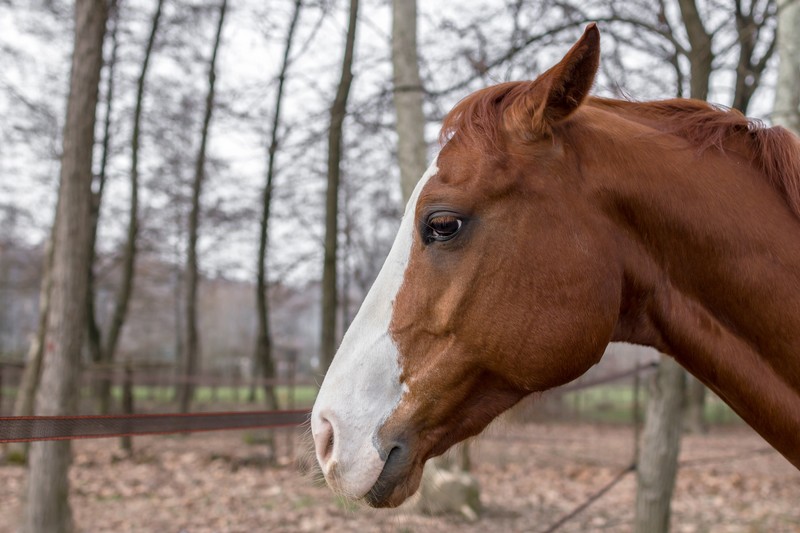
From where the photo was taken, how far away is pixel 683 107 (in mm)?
1887

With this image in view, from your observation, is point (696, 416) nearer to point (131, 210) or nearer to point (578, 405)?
point (578, 405)

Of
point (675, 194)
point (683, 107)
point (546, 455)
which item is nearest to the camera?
point (675, 194)

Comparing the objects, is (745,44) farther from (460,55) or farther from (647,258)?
(647,258)

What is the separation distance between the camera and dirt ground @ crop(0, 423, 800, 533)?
569cm

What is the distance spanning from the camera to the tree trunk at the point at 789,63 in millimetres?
4188

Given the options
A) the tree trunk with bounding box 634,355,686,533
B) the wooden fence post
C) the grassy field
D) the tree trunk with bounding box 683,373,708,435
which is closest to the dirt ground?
the wooden fence post

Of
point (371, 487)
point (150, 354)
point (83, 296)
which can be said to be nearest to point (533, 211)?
point (371, 487)

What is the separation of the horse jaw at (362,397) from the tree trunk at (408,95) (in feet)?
10.6

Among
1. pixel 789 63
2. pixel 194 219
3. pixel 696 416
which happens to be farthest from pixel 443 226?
pixel 696 416

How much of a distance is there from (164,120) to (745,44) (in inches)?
470

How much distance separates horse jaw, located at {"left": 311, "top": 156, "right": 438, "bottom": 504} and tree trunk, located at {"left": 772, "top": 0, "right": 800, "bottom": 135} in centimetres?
373

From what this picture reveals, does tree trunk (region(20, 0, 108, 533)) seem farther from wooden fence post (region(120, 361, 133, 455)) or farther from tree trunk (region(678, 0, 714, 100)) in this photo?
tree trunk (region(678, 0, 714, 100))

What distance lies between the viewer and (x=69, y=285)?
16.5ft

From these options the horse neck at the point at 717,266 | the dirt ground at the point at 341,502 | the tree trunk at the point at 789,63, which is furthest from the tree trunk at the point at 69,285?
the tree trunk at the point at 789,63
